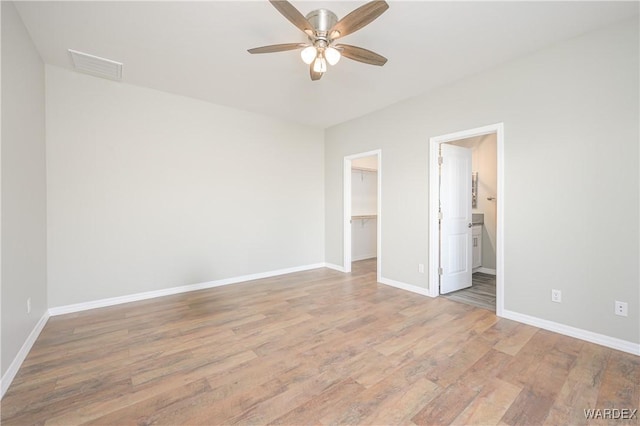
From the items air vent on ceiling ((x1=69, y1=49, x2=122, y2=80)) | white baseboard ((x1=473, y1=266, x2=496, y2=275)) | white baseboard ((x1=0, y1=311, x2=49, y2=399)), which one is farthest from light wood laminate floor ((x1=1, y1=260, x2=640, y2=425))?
air vent on ceiling ((x1=69, y1=49, x2=122, y2=80))

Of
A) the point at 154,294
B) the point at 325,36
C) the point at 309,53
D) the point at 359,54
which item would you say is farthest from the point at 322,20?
the point at 154,294

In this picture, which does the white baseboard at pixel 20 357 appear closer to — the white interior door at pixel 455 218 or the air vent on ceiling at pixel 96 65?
the air vent on ceiling at pixel 96 65

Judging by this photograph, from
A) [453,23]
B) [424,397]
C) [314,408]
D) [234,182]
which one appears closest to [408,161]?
[453,23]

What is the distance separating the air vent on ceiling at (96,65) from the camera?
8.95 feet

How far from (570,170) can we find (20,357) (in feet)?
16.2

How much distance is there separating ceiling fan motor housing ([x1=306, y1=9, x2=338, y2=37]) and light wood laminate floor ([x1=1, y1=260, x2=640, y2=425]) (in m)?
2.62

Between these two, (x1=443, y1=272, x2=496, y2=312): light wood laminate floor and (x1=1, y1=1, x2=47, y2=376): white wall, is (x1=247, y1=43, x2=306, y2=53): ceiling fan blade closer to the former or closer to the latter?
(x1=1, y1=1, x2=47, y2=376): white wall

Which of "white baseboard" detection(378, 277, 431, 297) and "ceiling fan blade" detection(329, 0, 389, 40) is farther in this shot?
"white baseboard" detection(378, 277, 431, 297)

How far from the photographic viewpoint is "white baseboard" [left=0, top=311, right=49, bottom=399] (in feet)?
5.74

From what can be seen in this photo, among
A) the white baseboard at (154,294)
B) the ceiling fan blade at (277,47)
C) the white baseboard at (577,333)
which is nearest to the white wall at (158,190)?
the white baseboard at (154,294)

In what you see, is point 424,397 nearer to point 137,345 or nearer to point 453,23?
point 137,345

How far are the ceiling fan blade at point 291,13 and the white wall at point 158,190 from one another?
2.55 metres

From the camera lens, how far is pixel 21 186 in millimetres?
2195

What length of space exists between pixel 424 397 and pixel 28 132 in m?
3.84
